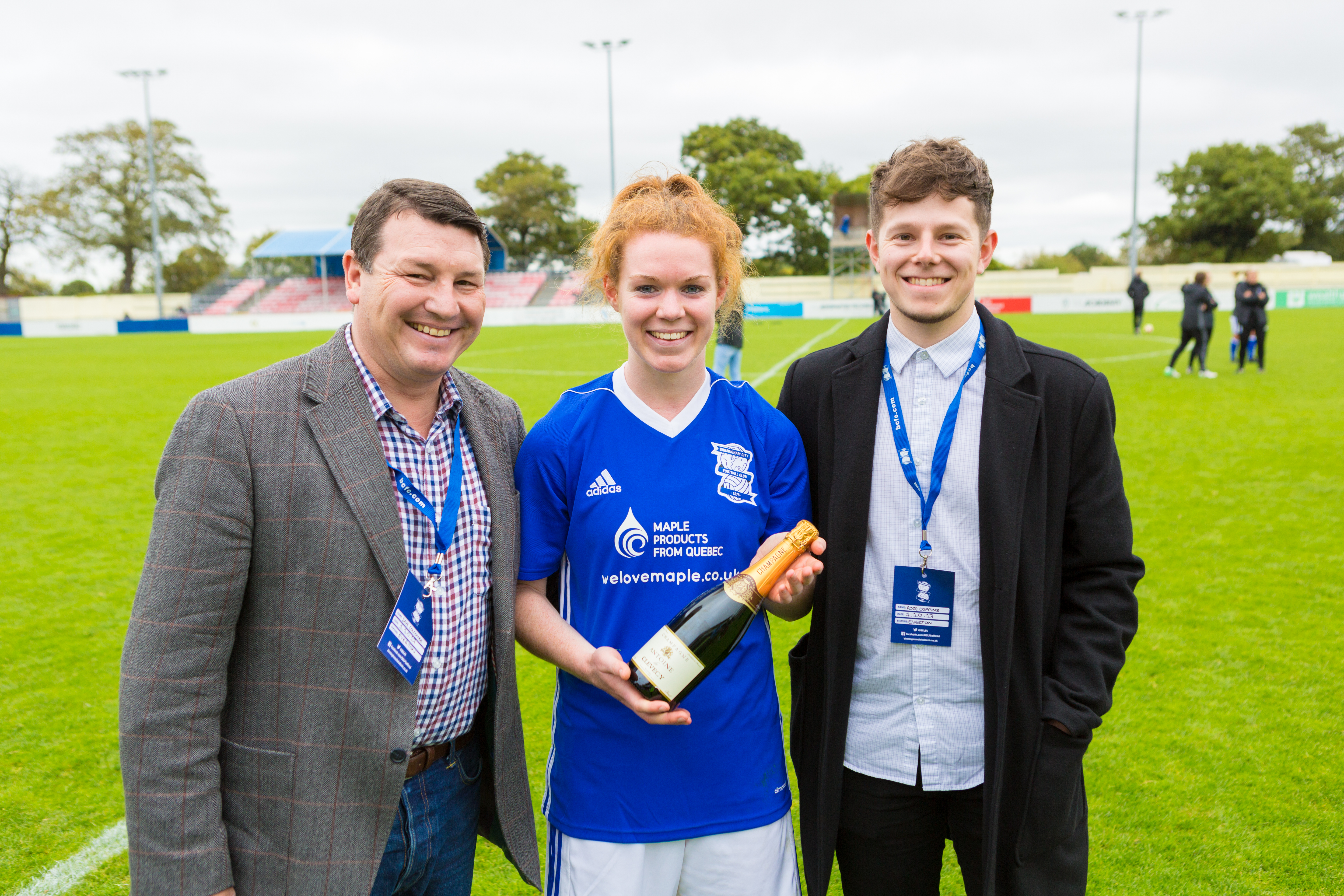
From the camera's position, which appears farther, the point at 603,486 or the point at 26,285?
the point at 26,285

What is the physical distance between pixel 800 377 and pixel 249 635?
4.96ft

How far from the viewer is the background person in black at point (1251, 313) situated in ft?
49.5

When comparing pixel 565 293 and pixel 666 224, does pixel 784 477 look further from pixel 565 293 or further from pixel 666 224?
pixel 565 293

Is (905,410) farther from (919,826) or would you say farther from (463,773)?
(463,773)

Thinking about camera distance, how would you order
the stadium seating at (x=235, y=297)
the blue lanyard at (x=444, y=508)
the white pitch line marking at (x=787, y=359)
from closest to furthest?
the blue lanyard at (x=444, y=508) < the white pitch line marking at (x=787, y=359) < the stadium seating at (x=235, y=297)

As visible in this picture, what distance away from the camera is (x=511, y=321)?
1718 inches

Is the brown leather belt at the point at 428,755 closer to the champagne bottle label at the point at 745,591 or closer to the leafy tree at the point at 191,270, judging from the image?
the champagne bottle label at the point at 745,591

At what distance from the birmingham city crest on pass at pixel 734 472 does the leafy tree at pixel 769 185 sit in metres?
54.2

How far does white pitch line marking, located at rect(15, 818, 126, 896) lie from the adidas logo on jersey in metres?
2.31

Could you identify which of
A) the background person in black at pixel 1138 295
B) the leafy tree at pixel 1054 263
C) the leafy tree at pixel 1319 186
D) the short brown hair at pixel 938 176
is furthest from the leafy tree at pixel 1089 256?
the short brown hair at pixel 938 176

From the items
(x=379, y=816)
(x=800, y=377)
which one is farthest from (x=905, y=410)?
(x=379, y=816)

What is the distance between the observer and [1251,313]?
15461 millimetres

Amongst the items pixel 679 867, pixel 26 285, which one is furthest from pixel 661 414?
pixel 26 285

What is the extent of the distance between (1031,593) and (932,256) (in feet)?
2.82
